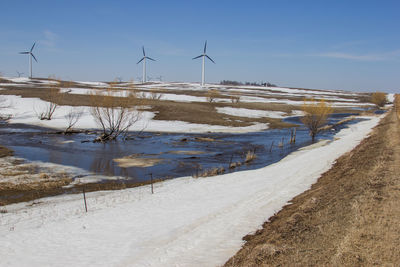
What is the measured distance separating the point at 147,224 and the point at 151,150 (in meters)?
18.8

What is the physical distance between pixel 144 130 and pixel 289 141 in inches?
763

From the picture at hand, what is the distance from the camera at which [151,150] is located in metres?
30.2

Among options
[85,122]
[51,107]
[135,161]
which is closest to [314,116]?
[135,161]

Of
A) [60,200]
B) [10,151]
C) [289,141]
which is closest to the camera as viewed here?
[60,200]

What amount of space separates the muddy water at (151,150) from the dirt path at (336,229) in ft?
35.5

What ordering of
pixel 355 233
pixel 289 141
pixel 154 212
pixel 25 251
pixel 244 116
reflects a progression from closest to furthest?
1. pixel 355 233
2. pixel 25 251
3. pixel 154 212
4. pixel 289 141
5. pixel 244 116

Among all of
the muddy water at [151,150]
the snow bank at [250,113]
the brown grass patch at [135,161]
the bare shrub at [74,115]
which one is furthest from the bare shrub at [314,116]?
the bare shrub at [74,115]

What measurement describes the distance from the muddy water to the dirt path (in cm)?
1083

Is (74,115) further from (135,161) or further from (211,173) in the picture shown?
(211,173)

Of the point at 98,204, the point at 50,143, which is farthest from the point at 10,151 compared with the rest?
the point at 98,204

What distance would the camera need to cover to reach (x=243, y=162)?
2495cm

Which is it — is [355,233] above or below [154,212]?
above

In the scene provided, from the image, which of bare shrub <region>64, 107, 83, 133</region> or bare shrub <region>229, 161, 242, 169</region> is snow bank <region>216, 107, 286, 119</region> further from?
bare shrub <region>229, 161, 242, 169</region>

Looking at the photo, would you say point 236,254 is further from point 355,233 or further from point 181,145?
point 181,145
